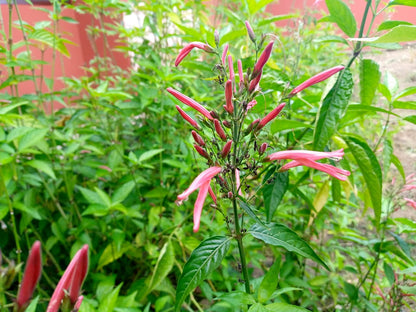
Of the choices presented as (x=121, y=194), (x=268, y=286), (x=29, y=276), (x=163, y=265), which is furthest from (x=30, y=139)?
(x=268, y=286)

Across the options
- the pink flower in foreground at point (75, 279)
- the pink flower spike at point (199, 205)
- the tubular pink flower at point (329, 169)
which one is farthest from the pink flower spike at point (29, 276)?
the tubular pink flower at point (329, 169)

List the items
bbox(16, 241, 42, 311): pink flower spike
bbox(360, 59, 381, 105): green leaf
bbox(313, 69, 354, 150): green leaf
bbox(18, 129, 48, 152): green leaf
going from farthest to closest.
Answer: bbox(18, 129, 48, 152): green leaf < bbox(360, 59, 381, 105): green leaf < bbox(313, 69, 354, 150): green leaf < bbox(16, 241, 42, 311): pink flower spike

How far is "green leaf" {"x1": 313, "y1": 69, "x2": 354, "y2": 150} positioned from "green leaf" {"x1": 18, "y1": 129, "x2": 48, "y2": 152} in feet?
2.63

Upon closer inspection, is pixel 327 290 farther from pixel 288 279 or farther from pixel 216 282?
pixel 216 282

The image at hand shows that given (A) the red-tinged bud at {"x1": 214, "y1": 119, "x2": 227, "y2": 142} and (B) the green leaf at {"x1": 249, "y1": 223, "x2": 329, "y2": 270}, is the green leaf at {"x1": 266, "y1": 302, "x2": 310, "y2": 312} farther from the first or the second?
(A) the red-tinged bud at {"x1": 214, "y1": 119, "x2": 227, "y2": 142}

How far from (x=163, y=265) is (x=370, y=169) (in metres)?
0.64

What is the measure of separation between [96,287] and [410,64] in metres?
1.89

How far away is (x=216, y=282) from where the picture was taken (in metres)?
1.20

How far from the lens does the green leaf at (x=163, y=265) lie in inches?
34.2

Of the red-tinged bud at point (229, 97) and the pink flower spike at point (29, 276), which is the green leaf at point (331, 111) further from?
the pink flower spike at point (29, 276)

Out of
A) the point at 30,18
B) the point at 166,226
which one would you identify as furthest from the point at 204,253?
the point at 30,18

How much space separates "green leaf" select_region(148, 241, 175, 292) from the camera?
87cm

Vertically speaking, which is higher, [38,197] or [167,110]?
[167,110]

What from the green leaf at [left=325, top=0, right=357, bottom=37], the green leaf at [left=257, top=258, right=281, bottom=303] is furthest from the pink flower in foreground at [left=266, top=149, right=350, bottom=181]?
the green leaf at [left=325, top=0, right=357, bottom=37]
